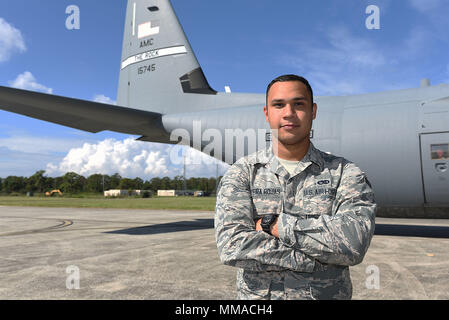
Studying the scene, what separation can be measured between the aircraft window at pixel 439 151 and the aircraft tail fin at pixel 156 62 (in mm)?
7760

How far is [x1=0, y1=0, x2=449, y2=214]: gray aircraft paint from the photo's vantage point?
8.29 m

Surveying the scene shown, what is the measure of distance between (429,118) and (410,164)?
125 centimetres

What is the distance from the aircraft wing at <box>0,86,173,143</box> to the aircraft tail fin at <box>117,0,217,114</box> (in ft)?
5.76

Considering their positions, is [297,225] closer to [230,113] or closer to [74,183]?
[230,113]

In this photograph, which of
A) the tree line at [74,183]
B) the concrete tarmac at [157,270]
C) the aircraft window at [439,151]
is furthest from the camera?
the tree line at [74,183]

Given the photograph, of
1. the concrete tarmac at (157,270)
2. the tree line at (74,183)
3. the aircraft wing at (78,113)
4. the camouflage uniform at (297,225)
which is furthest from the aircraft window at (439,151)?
→ the tree line at (74,183)

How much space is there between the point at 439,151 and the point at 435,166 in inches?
15.2

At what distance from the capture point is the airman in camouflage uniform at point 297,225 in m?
2.08

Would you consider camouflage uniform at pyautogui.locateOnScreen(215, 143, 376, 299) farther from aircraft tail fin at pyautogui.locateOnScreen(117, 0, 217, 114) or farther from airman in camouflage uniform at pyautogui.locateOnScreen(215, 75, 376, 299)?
aircraft tail fin at pyautogui.locateOnScreen(117, 0, 217, 114)

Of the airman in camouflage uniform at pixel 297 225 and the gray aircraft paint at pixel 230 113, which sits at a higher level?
the gray aircraft paint at pixel 230 113

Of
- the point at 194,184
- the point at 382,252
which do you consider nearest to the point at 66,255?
the point at 382,252

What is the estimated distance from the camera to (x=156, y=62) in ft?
46.4

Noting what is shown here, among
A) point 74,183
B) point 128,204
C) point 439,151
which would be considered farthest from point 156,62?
point 74,183

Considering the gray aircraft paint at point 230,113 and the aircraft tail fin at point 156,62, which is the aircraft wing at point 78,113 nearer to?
the gray aircraft paint at point 230,113
